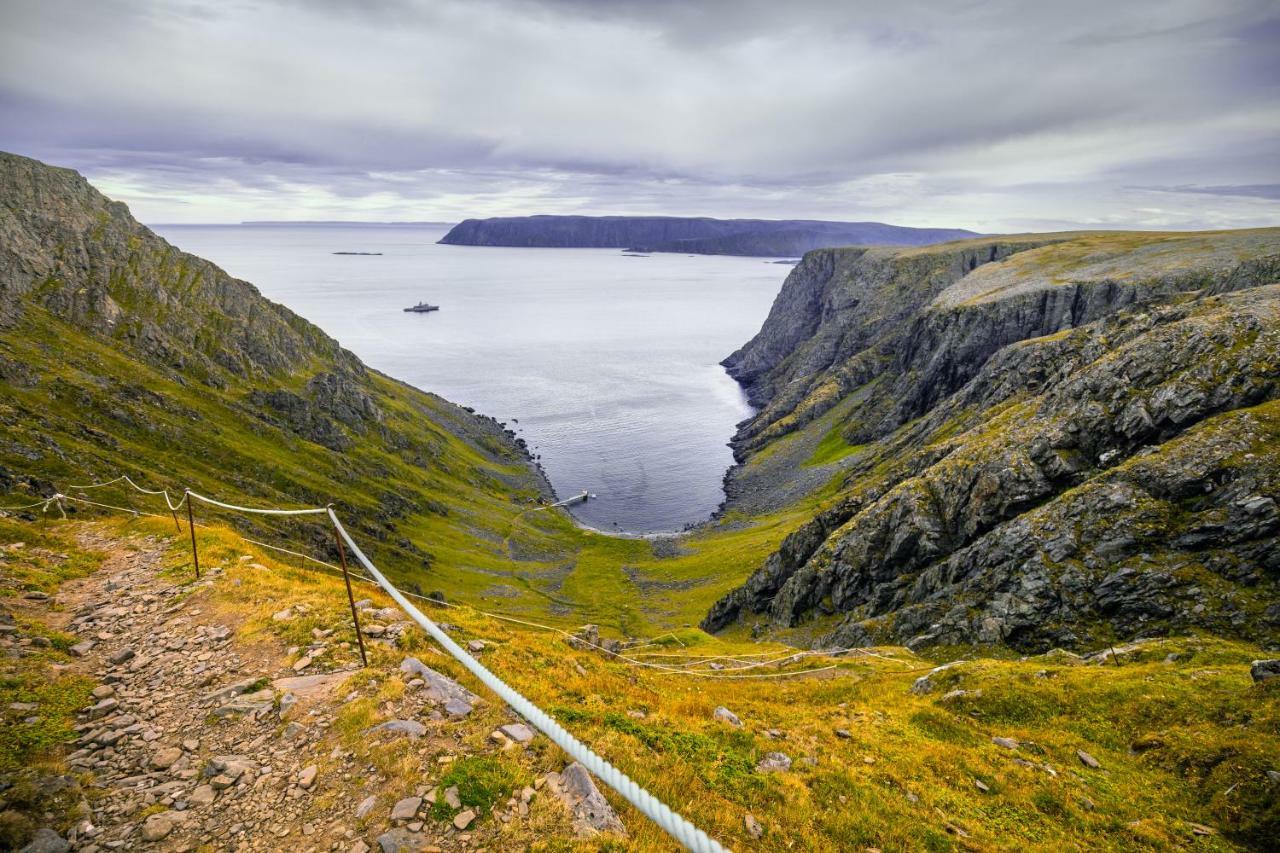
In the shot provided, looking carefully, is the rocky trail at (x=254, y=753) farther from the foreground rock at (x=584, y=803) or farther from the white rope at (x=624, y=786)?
the white rope at (x=624, y=786)

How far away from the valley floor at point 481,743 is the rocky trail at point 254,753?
5 cm

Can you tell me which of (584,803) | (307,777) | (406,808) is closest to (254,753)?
(307,777)

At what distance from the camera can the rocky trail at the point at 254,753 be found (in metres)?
9.02

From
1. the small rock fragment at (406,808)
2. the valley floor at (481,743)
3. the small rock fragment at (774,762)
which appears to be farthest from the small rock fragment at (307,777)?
the small rock fragment at (774,762)

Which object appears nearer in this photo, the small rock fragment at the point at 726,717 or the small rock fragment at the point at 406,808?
the small rock fragment at the point at 406,808

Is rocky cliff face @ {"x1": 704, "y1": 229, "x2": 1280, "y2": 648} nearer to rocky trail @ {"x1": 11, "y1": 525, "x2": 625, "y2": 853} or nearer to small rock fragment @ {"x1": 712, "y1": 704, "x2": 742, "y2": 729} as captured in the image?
small rock fragment @ {"x1": 712, "y1": 704, "x2": 742, "y2": 729}

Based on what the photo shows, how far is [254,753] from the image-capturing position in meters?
11.1

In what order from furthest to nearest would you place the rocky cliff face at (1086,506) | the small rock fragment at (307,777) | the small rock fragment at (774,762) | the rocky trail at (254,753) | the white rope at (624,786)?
the rocky cliff face at (1086,506)
the small rock fragment at (774,762)
the small rock fragment at (307,777)
the rocky trail at (254,753)
the white rope at (624,786)

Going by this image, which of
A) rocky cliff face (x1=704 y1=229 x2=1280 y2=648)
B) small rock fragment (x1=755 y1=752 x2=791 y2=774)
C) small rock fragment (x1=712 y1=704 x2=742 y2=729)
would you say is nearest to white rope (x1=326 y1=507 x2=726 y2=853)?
small rock fragment (x1=755 y1=752 x2=791 y2=774)

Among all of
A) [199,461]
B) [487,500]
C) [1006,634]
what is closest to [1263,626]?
[1006,634]

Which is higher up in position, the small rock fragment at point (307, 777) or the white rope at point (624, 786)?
the white rope at point (624, 786)

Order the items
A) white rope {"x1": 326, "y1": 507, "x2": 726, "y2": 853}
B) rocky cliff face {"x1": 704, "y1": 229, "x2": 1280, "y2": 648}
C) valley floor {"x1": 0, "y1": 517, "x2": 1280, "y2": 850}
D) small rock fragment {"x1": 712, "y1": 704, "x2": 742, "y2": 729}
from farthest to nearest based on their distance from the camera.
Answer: rocky cliff face {"x1": 704, "y1": 229, "x2": 1280, "y2": 648}, small rock fragment {"x1": 712, "y1": 704, "x2": 742, "y2": 729}, valley floor {"x1": 0, "y1": 517, "x2": 1280, "y2": 850}, white rope {"x1": 326, "y1": 507, "x2": 726, "y2": 853}

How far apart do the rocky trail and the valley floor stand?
0.16ft

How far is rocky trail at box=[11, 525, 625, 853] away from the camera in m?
9.02
